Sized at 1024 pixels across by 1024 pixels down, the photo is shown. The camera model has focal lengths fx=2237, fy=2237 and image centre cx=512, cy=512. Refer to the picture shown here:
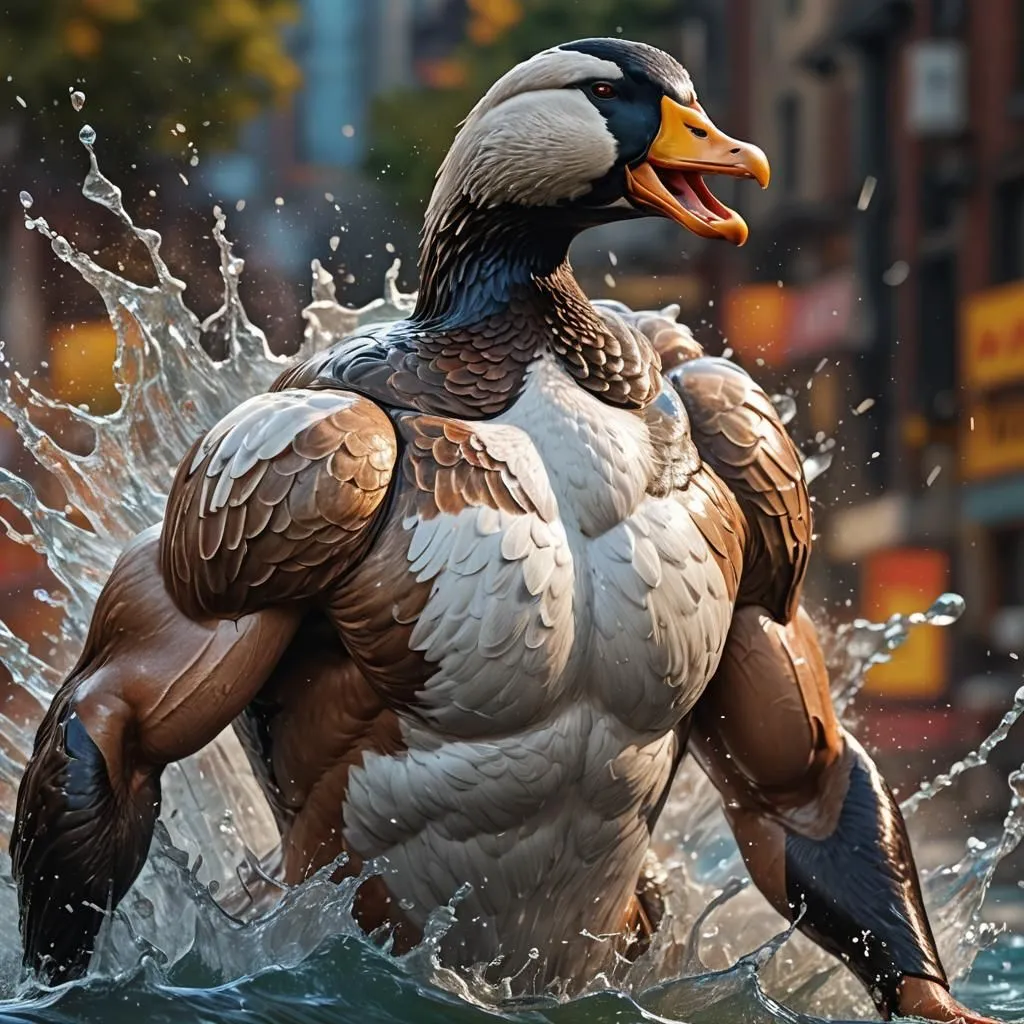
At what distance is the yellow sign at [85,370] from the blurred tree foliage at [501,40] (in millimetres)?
5119

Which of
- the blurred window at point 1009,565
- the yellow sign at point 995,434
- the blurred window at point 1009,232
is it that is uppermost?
the blurred window at point 1009,232

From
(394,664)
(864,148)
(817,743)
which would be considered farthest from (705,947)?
(864,148)

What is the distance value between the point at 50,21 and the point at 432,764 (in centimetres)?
1169

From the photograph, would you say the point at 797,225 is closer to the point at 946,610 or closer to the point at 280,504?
the point at 946,610

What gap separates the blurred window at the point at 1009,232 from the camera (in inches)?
686

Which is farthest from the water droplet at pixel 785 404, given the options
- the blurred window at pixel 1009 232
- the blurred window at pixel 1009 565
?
the blurred window at pixel 1009 232

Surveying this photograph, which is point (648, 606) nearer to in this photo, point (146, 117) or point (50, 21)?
point (146, 117)

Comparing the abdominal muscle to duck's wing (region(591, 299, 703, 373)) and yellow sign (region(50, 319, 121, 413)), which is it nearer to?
duck's wing (region(591, 299, 703, 373))

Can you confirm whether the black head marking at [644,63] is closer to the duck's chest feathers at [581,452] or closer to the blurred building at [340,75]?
the duck's chest feathers at [581,452]

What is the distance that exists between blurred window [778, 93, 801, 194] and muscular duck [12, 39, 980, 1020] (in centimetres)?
1820

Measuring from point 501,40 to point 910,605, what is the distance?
22.7 feet

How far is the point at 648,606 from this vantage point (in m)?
2.91

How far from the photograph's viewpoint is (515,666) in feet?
9.36

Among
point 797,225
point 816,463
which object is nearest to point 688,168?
point 816,463
